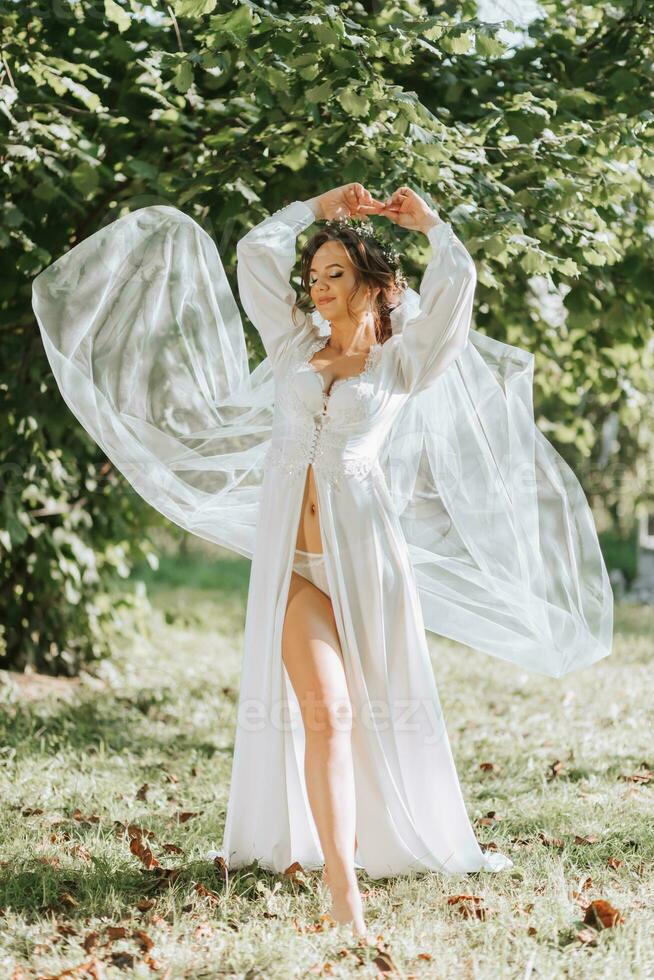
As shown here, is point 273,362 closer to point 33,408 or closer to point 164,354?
point 164,354

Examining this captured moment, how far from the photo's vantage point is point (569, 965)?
110 inches

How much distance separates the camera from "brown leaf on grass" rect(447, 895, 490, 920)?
3123mm

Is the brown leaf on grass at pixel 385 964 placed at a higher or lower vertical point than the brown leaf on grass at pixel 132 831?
higher

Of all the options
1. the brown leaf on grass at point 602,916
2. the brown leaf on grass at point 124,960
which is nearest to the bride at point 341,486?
the brown leaf on grass at point 602,916

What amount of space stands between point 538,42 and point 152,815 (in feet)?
12.5

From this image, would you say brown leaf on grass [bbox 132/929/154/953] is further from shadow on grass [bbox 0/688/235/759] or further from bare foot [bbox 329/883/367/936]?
shadow on grass [bbox 0/688/235/759]

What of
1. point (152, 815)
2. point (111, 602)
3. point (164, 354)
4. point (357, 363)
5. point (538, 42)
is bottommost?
point (111, 602)

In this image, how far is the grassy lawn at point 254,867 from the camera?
9.30ft

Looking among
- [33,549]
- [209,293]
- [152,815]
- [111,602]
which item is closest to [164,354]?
[209,293]

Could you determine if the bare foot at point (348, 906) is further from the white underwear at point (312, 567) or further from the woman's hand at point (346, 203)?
the woman's hand at point (346, 203)

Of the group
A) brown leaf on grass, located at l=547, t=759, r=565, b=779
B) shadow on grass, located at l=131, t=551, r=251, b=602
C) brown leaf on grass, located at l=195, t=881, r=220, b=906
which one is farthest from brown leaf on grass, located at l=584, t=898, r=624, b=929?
shadow on grass, located at l=131, t=551, r=251, b=602

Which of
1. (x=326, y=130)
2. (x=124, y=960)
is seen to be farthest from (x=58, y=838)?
(x=326, y=130)

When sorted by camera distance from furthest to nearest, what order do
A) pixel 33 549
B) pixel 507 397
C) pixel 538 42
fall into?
pixel 33 549
pixel 538 42
pixel 507 397

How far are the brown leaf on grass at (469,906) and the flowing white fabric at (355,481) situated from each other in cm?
21
